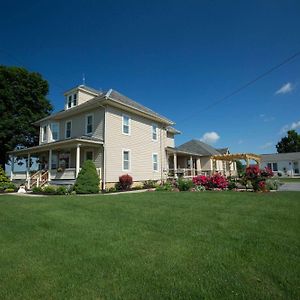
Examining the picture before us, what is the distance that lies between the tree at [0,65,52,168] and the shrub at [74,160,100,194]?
1497 centimetres

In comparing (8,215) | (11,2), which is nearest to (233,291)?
(8,215)

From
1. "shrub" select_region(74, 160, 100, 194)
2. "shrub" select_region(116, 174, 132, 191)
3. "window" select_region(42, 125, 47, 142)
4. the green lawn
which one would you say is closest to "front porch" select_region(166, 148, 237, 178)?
"shrub" select_region(116, 174, 132, 191)

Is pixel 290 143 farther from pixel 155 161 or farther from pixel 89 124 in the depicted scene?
pixel 89 124

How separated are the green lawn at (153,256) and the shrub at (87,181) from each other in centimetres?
796

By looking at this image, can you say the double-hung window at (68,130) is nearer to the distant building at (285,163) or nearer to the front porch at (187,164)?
the front porch at (187,164)

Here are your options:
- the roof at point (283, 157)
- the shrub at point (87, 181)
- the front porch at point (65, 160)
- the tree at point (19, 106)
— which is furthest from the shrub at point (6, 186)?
the roof at point (283, 157)

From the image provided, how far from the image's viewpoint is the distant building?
41.6 m

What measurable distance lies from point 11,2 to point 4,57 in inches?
135

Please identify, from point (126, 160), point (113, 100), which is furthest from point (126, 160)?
point (113, 100)

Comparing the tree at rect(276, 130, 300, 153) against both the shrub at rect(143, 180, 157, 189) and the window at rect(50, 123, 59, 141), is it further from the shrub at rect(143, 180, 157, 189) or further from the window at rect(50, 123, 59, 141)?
the window at rect(50, 123, 59, 141)

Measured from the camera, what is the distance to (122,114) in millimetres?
18969

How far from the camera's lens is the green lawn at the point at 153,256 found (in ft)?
9.25

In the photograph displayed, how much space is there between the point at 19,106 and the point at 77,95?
12564 millimetres

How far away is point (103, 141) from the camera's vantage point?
676 inches
